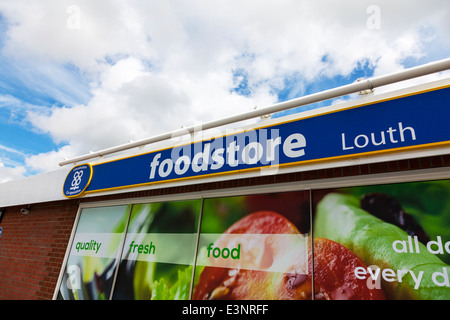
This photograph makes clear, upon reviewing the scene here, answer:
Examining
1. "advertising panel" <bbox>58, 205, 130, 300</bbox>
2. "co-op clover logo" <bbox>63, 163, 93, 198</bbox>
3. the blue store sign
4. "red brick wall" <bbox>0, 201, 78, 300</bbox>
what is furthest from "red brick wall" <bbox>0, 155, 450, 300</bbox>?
the blue store sign

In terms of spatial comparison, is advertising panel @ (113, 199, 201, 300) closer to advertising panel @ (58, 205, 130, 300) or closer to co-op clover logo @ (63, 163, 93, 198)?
advertising panel @ (58, 205, 130, 300)

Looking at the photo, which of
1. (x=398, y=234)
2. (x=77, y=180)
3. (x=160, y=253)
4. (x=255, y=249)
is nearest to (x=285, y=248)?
(x=255, y=249)

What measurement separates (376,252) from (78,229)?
20.1 ft

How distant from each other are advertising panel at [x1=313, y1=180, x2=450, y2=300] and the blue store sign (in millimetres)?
683

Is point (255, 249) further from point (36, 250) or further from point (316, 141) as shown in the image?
point (36, 250)

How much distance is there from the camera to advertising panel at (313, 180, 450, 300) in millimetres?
2602

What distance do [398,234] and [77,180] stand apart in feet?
20.1

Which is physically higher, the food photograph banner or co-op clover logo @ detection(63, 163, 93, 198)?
co-op clover logo @ detection(63, 163, 93, 198)

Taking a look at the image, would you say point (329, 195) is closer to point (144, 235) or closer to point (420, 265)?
point (420, 265)

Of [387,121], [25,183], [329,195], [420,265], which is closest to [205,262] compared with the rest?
[329,195]

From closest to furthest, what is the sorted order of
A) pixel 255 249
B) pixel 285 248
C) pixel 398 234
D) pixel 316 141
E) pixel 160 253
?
pixel 398 234 → pixel 316 141 → pixel 285 248 → pixel 255 249 → pixel 160 253

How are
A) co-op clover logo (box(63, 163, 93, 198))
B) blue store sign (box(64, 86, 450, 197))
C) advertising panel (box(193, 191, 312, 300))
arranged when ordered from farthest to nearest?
co-op clover logo (box(63, 163, 93, 198)), advertising panel (box(193, 191, 312, 300)), blue store sign (box(64, 86, 450, 197))

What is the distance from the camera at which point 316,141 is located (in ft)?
10.3

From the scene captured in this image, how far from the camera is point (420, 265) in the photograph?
2.64 meters
